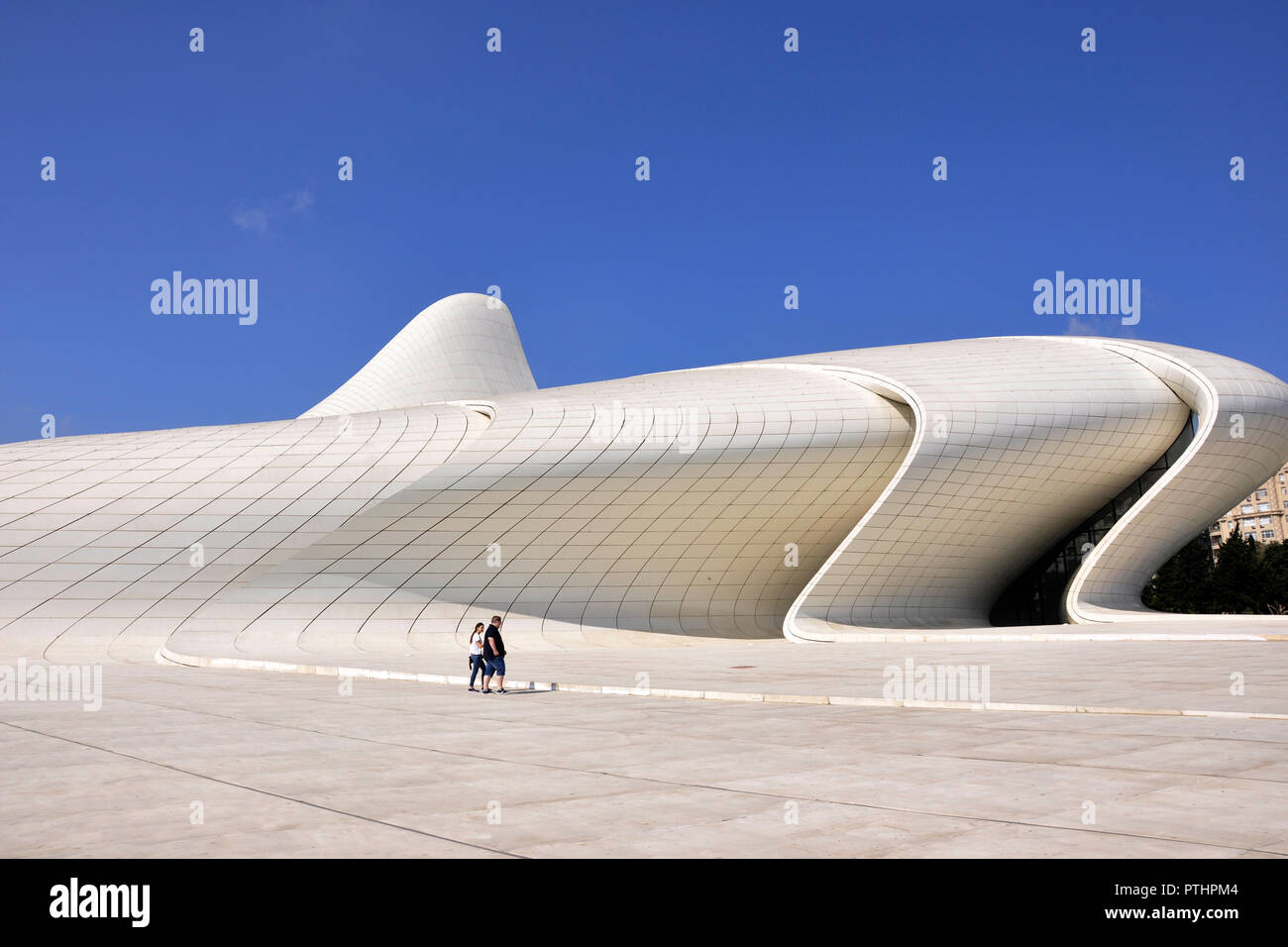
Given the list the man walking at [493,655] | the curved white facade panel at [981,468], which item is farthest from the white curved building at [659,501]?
the man walking at [493,655]

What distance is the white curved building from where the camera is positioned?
952 inches

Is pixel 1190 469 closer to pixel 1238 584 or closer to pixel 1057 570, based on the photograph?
pixel 1057 570

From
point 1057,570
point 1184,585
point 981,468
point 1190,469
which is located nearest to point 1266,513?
point 1184,585

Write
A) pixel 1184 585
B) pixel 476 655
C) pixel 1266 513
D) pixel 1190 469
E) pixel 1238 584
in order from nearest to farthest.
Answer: pixel 476 655, pixel 1190 469, pixel 1238 584, pixel 1184 585, pixel 1266 513

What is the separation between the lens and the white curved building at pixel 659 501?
79.3 ft

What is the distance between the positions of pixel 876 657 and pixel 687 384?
49.3ft

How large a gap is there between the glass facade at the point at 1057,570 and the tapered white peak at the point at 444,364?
2570 cm

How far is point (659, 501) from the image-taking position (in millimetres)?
27250

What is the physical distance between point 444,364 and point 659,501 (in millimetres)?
24514

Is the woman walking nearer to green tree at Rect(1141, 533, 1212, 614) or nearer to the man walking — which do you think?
the man walking

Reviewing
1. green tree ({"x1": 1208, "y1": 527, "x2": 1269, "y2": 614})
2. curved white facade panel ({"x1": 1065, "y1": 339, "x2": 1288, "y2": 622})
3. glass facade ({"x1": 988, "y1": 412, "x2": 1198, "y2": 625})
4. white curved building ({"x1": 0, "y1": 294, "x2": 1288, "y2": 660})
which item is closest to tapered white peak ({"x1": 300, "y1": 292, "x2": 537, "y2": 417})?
white curved building ({"x1": 0, "y1": 294, "x2": 1288, "y2": 660})

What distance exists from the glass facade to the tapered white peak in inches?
1012
